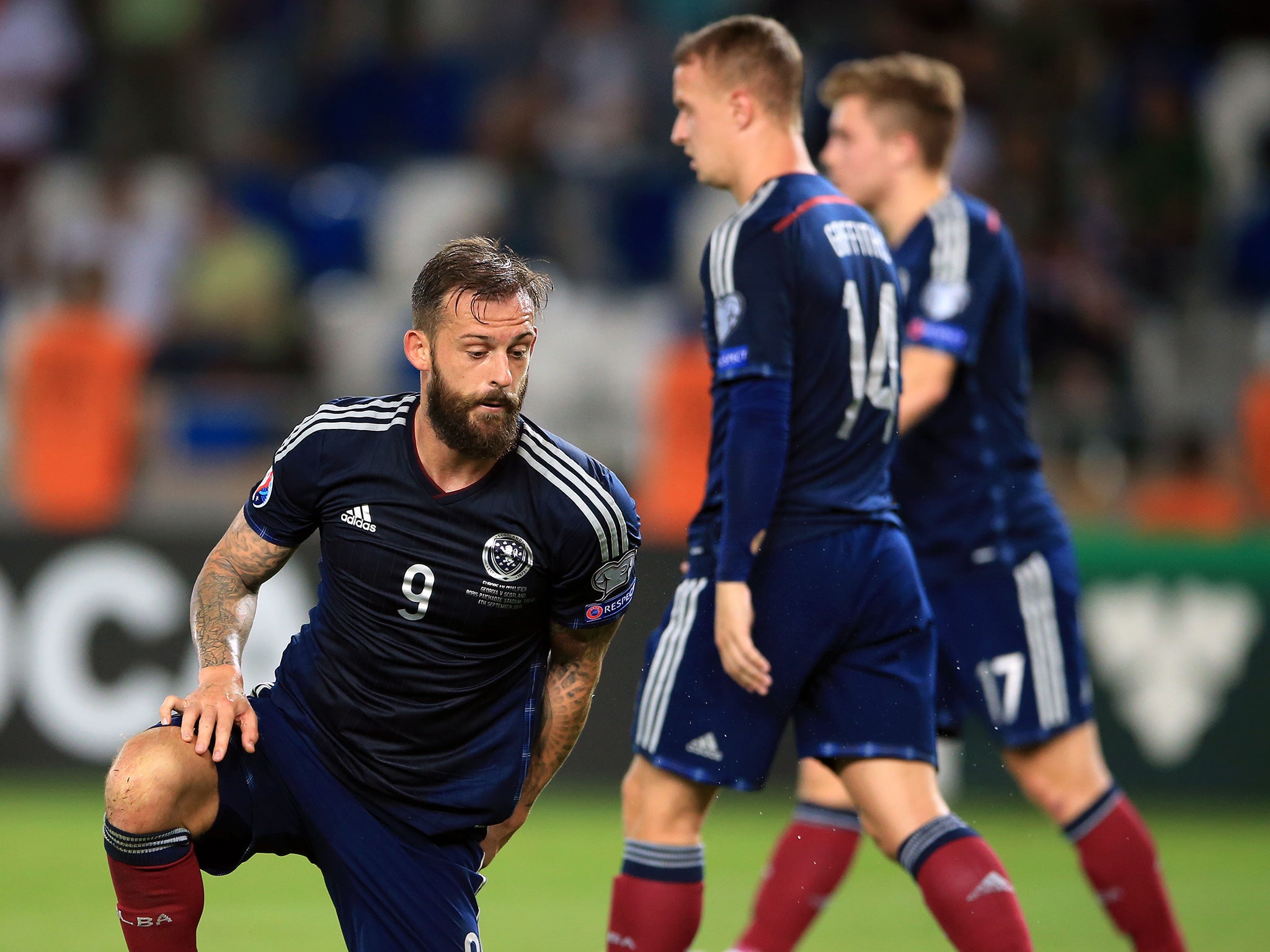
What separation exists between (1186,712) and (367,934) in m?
4.74

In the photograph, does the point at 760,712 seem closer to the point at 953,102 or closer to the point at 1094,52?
the point at 953,102

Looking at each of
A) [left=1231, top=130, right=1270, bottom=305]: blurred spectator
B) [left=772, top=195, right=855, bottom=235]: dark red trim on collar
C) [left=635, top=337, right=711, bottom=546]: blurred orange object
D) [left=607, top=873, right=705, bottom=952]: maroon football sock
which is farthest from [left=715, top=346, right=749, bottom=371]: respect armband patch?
[left=1231, top=130, right=1270, bottom=305]: blurred spectator

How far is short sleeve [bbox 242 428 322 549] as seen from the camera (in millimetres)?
3596

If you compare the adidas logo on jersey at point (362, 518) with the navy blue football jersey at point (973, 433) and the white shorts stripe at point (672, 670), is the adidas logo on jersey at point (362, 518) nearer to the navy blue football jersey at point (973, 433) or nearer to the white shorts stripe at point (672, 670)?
the white shorts stripe at point (672, 670)

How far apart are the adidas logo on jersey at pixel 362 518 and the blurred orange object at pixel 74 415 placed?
452 cm

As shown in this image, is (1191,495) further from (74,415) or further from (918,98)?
(74,415)

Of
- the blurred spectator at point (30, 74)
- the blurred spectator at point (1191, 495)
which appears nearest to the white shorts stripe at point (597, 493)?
the blurred spectator at point (1191, 495)

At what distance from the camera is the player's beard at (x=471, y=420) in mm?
3471

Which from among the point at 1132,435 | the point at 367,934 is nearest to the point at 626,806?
the point at 367,934

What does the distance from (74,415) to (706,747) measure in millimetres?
4888

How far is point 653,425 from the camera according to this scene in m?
7.96

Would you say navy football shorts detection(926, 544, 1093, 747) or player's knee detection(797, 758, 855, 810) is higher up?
navy football shorts detection(926, 544, 1093, 747)

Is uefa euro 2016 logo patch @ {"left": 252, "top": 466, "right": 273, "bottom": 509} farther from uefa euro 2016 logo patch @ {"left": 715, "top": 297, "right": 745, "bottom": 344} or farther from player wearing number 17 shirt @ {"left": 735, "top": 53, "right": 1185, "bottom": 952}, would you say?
player wearing number 17 shirt @ {"left": 735, "top": 53, "right": 1185, "bottom": 952}

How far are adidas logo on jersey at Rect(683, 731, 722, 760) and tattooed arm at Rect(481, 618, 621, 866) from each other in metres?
0.26
